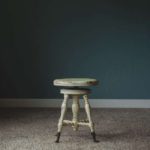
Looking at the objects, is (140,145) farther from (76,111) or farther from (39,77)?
(39,77)

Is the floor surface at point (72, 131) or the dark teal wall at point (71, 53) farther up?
the dark teal wall at point (71, 53)

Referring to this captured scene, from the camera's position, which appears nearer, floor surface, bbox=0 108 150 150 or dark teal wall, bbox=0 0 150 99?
floor surface, bbox=0 108 150 150

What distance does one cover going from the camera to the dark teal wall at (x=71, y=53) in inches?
169

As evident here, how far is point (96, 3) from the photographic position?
14.0 ft

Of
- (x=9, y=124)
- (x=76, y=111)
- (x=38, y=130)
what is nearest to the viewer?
(x=76, y=111)

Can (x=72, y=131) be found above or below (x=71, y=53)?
below

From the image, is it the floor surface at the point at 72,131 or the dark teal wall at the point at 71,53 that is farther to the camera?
the dark teal wall at the point at 71,53

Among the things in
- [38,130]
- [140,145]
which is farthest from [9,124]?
[140,145]

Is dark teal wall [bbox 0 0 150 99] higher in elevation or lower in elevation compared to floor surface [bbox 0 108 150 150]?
higher

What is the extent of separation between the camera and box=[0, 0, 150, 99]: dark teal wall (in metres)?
4.30

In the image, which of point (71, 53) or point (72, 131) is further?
point (71, 53)

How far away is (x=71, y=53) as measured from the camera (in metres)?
4.31

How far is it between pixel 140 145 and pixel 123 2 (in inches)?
88.4

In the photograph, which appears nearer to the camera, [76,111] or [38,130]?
[76,111]
